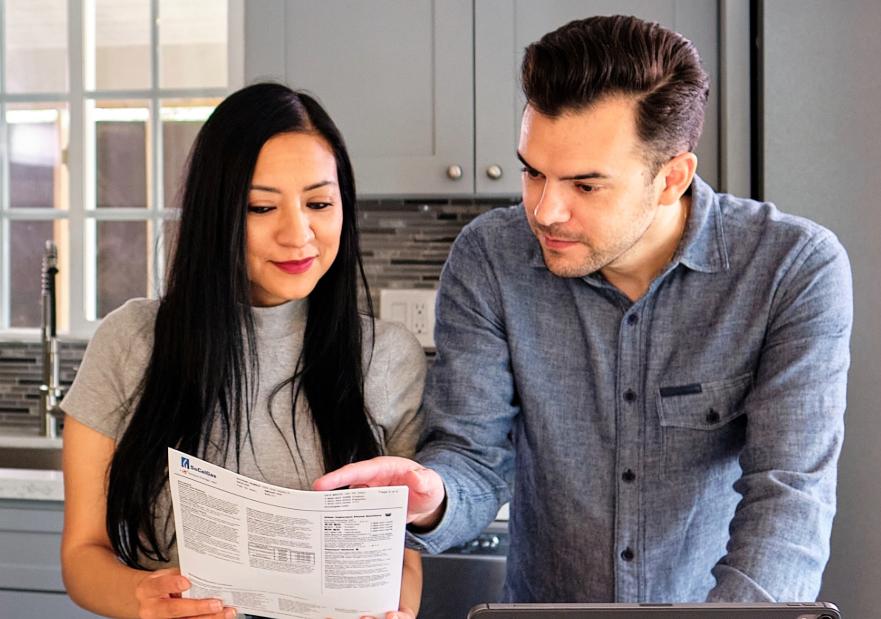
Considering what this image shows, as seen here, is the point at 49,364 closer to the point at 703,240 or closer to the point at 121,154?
the point at 121,154

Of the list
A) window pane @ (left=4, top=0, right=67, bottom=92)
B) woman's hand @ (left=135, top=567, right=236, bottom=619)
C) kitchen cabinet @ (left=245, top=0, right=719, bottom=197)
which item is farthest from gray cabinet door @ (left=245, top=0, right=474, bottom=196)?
woman's hand @ (left=135, top=567, right=236, bottom=619)

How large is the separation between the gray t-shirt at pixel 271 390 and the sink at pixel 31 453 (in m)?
1.31

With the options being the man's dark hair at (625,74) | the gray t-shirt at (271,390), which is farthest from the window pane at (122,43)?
the man's dark hair at (625,74)

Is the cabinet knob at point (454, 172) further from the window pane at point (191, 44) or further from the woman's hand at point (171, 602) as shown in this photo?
the woman's hand at point (171, 602)

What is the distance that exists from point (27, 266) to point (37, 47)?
0.72 metres

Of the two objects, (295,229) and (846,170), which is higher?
(846,170)

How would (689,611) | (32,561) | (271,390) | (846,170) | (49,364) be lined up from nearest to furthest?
(689,611) → (271,390) → (846,170) → (32,561) → (49,364)

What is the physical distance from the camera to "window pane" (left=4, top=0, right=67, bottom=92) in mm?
3254

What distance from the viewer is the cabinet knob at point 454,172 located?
250cm

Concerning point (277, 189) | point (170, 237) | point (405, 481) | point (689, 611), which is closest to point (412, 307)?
point (170, 237)

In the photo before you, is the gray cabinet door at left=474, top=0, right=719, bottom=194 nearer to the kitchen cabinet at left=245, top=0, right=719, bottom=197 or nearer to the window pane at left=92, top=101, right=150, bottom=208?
the kitchen cabinet at left=245, top=0, right=719, bottom=197

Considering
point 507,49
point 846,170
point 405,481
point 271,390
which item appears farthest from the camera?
point 507,49

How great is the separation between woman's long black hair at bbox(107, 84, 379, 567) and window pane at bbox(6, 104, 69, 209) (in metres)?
1.96

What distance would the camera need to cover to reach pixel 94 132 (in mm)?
3230
